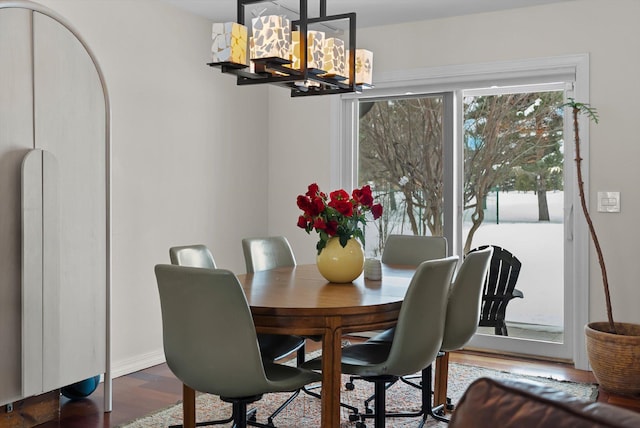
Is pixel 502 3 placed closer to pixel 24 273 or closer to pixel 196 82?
pixel 196 82

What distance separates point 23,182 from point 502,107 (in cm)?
334

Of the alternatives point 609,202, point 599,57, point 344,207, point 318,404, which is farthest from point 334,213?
point 599,57

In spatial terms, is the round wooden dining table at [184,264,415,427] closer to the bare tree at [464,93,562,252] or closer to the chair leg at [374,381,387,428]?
the chair leg at [374,381,387,428]

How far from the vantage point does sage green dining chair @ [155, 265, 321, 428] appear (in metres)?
2.27

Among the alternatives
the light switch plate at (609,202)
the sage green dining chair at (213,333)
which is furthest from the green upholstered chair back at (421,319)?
the light switch plate at (609,202)

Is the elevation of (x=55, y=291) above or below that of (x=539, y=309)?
above

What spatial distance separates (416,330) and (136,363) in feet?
7.93

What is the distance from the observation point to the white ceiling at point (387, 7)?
440cm

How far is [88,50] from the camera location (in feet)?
11.1

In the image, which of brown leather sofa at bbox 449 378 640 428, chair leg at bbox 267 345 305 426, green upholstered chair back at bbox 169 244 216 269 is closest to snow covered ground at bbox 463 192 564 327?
chair leg at bbox 267 345 305 426

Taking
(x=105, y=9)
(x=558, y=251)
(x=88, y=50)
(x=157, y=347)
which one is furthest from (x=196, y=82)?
(x=558, y=251)

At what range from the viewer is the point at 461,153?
490cm

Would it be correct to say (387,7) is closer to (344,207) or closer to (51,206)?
(344,207)

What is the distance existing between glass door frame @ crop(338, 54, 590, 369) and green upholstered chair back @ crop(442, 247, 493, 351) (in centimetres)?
156
